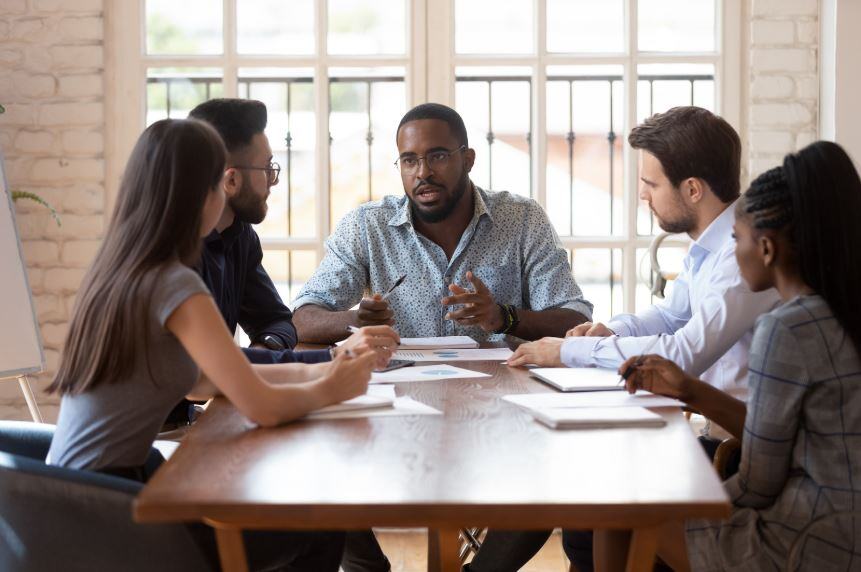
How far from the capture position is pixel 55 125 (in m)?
3.96

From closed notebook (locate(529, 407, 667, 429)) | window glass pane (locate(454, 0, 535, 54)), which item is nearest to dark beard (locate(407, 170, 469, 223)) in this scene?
window glass pane (locate(454, 0, 535, 54))

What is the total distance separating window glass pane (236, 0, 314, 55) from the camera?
4074mm

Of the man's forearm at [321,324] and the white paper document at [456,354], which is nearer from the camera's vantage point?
the white paper document at [456,354]

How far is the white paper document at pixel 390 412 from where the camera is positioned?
1806mm

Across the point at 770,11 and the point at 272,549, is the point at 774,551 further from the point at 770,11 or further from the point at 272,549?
the point at 770,11

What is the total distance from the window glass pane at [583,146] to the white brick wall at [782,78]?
0.51 m

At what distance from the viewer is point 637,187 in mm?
4102

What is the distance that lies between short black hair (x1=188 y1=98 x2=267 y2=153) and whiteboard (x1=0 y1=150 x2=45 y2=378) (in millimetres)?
1001

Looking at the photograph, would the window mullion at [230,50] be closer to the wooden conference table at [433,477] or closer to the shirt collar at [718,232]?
the shirt collar at [718,232]

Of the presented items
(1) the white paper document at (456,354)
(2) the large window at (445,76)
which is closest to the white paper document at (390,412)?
(1) the white paper document at (456,354)

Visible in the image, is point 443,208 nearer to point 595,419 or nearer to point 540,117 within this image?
point 540,117

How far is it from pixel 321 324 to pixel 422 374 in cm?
73

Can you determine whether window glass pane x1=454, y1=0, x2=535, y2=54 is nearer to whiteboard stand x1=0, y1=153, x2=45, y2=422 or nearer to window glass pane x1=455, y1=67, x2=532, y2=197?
window glass pane x1=455, y1=67, x2=532, y2=197

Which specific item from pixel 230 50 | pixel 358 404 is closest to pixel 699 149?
pixel 358 404
